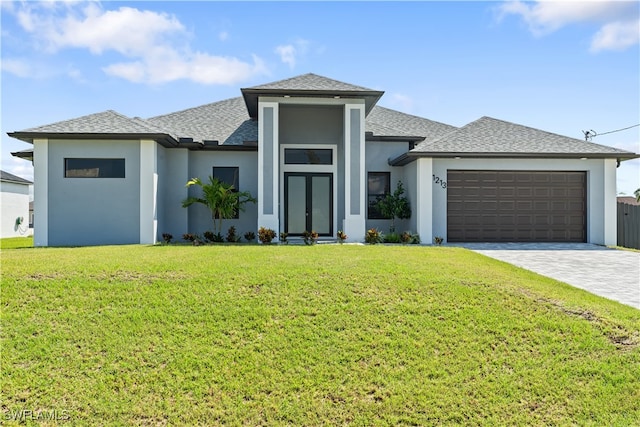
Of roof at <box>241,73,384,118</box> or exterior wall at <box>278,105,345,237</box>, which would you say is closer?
roof at <box>241,73,384,118</box>

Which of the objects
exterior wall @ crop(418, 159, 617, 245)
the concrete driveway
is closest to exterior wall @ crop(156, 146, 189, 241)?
exterior wall @ crop(418, 159, 617, 245)

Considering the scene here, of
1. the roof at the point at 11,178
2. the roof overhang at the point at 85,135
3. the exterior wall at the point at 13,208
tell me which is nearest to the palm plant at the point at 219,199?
the roof overhang at the point at 85,135

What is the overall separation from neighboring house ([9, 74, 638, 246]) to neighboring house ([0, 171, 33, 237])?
9625mm

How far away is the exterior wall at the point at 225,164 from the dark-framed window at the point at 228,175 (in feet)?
0.37

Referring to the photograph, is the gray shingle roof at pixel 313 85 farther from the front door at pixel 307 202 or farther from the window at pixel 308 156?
the front door at pixel 307 202

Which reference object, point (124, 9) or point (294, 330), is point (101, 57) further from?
point (294, 330)

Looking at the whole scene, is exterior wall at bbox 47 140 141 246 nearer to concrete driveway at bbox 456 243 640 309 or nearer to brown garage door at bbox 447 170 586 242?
brown garage door at bbox 447 170 586 242

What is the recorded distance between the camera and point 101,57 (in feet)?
42.6

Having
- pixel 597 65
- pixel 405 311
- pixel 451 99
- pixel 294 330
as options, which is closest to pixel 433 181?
pixel 451 99

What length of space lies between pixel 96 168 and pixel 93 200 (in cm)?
108

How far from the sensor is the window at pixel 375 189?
16.8 m

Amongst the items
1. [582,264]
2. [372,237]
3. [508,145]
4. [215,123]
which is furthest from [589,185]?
[215,123]

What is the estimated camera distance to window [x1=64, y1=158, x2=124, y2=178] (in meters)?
14.2

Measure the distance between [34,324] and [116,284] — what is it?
4.26ft
